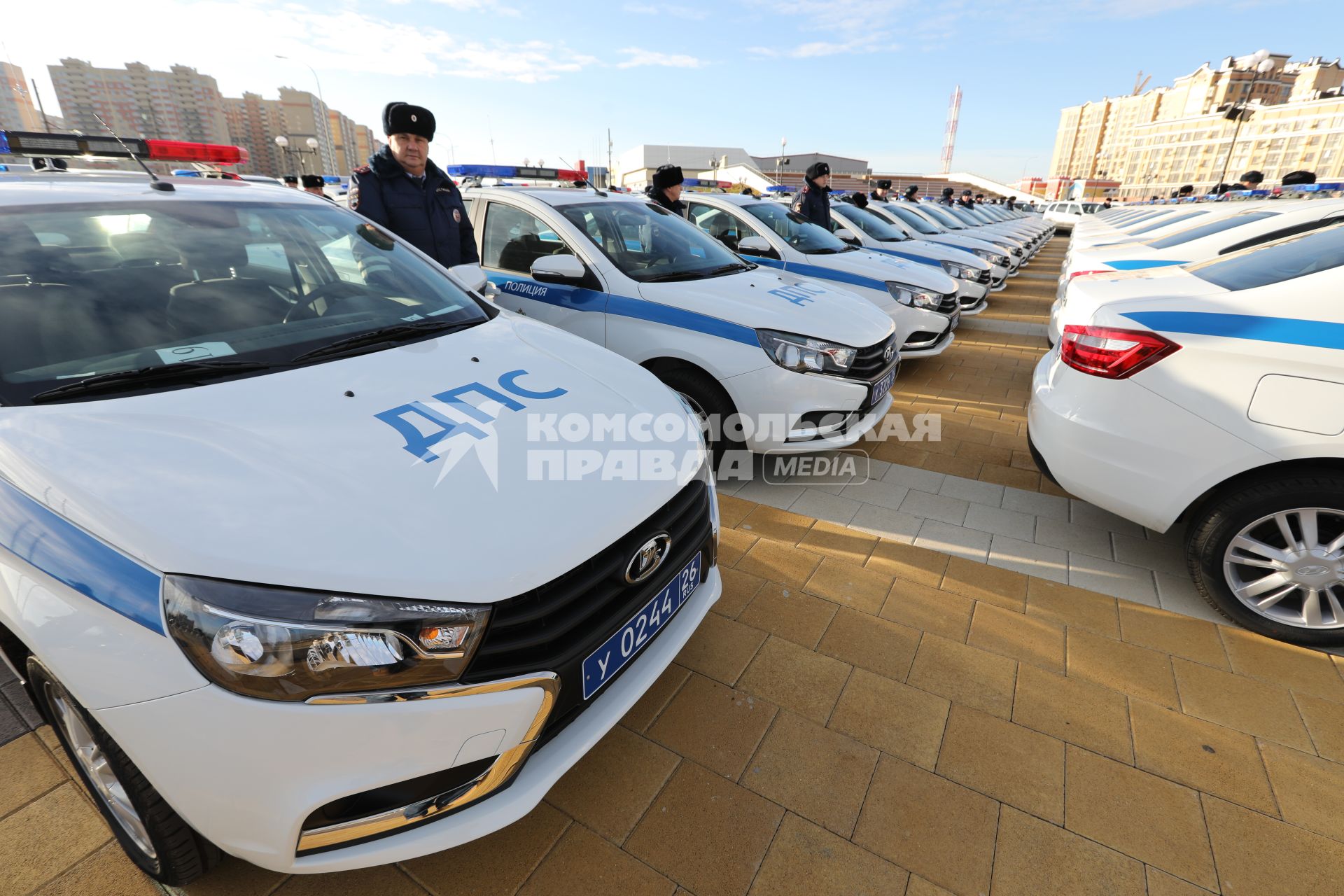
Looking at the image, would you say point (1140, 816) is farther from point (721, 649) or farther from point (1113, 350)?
point (1113, 350)

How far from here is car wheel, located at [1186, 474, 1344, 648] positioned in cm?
218

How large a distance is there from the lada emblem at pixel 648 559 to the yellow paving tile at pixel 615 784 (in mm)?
566

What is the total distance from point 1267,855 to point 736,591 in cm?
174

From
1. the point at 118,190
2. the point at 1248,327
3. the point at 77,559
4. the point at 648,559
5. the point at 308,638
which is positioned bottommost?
the point at 648,559

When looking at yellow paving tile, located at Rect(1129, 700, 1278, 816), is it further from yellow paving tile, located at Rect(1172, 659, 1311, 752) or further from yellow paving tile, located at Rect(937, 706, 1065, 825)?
yellow paving tile, located at Rect(937, 706, 1065, 825)

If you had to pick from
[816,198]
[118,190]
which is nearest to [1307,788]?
[118,190]

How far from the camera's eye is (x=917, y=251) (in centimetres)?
754

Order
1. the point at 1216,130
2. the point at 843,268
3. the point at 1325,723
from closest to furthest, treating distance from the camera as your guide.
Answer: the point at 1325,723 → the point at 843,268 → the point at 1216,130

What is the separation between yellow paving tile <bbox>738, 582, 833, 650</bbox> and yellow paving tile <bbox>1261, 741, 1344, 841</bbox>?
1.37 m

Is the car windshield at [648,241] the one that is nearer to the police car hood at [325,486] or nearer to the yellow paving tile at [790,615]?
the yellow paving tile at [790,615]

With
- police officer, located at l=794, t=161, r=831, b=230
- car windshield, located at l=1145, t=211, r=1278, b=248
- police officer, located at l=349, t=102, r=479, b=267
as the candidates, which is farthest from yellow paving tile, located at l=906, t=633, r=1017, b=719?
car windshield, located at l=1145, t=211, r=1278, b=248

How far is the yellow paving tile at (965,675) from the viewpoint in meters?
2.12

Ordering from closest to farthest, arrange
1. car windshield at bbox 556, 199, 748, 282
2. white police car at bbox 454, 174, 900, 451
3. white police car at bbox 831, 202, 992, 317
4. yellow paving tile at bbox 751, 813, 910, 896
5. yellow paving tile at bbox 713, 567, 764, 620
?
yellow paving tile at bbox 751, 813, 910, 896, yellow paving tile at bbox 713, 567, 764, 620, white police car at bbox 454, 174, 900, 451, car windshield at bbox 556, 199, 748, 282, white police car at bbox 831, 202, 992, 317

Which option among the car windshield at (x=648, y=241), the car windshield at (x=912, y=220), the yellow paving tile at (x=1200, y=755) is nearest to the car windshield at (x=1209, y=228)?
the car windshield at (x=912, y=220)
